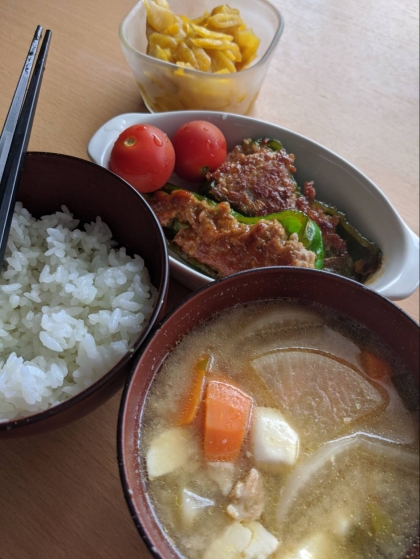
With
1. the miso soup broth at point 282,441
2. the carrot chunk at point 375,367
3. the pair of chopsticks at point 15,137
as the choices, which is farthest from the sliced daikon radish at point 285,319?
the pair of chopsticks at point 15,137

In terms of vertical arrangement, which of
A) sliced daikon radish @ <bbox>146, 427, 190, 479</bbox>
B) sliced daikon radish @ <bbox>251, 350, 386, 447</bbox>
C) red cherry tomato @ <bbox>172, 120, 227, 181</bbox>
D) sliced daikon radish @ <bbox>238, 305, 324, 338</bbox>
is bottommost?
sliced daikon radish @ <bbox>146, 427, 190, 479</bbox>

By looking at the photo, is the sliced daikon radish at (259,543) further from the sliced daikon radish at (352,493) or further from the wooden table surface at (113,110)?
the wooden table surface at (113,110)

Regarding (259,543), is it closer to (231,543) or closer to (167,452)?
(231,543)

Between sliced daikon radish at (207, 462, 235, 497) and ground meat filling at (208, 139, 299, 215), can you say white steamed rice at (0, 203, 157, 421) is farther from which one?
ground meat filling at (208, 139, 299, 215)

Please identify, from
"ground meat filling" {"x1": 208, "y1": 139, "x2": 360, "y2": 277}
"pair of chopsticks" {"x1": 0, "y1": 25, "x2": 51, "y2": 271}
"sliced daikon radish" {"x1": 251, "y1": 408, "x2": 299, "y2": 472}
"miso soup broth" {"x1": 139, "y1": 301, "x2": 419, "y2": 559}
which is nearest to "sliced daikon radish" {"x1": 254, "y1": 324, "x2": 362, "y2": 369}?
"miso soup broth" {"x1": 139, "y1": 301, "x2": 419, "y2": 559}

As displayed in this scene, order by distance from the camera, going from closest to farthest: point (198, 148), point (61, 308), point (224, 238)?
point (61, 308)
point (224, 238)
point (198, 148)

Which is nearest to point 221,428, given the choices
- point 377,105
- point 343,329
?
point 343,329

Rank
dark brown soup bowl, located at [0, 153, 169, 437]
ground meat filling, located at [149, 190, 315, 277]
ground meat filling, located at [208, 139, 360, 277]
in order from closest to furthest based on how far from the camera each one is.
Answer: dark brown soup bowl, located at [0, 153, 169, 437] → ground meat filling, located at [149, 190, 315, 277] → ground meat filling, located at [208, 139, 360, 277]

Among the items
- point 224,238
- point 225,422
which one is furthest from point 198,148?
point 225,422
